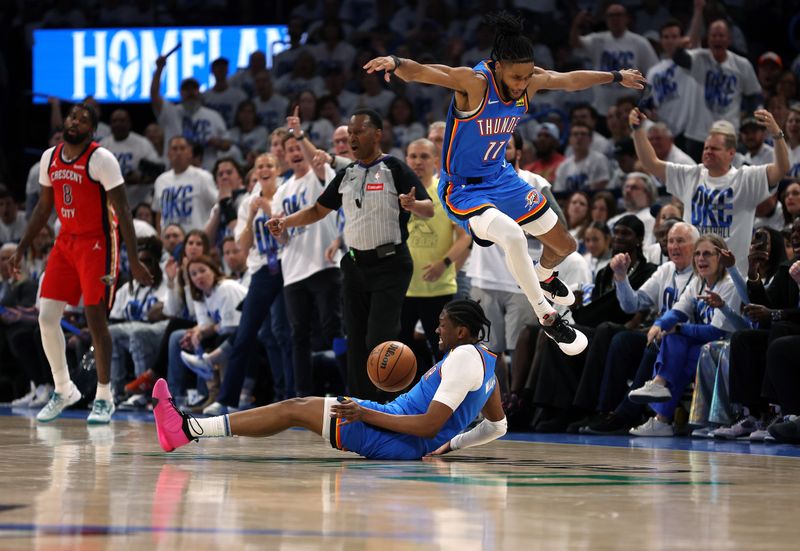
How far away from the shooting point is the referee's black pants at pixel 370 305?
7.65 meters

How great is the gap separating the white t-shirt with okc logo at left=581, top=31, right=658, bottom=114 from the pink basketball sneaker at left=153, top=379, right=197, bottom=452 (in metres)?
7.58

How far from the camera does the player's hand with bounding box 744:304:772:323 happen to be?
7531mm

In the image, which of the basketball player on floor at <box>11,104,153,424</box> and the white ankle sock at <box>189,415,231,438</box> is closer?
the white ankle sock at <box>189,415,231,438</box>

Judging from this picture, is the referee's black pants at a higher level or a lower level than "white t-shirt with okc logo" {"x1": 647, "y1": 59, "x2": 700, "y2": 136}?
lower

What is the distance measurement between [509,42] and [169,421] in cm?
258

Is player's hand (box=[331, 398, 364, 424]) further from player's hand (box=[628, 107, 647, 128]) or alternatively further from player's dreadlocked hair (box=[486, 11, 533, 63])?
player's hand (box=[628, 107, 647, 128])

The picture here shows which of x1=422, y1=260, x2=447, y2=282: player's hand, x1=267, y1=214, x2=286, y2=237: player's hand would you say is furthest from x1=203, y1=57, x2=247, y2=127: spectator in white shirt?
x1=267, y1=214, x2=286, y2=237: player's hand

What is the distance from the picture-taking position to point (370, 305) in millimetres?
7836

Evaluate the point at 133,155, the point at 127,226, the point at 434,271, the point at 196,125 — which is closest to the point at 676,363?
the point at 434,271

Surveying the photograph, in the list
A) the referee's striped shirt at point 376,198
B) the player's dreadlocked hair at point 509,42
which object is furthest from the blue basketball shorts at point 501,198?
the referee's striped shirt at point 376,198

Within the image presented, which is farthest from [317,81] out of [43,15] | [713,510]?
[713,510]

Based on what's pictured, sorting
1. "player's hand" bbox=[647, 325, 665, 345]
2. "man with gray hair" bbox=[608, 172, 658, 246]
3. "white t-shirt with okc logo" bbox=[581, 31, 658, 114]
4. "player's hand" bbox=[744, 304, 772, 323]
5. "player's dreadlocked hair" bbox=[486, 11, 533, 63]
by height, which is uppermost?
"white t-shirt with okc logo" bbox=[581, 31, 658, 114]

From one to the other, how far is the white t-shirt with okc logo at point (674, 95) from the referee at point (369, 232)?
445 cm

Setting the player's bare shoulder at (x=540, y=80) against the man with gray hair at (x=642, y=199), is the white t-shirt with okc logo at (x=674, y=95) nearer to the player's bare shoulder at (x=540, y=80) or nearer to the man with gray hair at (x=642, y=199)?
the man with gray hair at (x=642, y=199)
